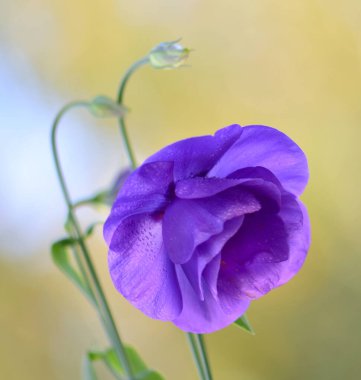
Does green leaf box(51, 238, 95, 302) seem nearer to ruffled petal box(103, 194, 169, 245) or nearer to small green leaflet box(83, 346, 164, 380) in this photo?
small green leaflet box(83, 346, 164, 380)

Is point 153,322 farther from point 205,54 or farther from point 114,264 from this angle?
point 114,264

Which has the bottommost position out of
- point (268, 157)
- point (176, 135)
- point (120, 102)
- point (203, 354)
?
point (203, 354)

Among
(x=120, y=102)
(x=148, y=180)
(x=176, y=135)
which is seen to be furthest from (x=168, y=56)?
(x=176, y=135)

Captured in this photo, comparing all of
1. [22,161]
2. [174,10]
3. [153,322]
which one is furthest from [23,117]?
[153,322]

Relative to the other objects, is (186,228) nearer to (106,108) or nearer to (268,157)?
(268,157)

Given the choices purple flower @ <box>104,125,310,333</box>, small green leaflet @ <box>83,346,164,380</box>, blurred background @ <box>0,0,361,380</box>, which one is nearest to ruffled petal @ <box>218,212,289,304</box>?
purple flower @ <box>104,125,310,333</box>

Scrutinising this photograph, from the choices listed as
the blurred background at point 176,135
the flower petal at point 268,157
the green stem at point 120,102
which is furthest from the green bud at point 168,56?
the blurred background at point 176,135
